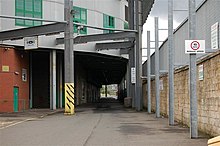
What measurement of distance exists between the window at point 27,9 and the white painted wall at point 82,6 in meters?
0.43

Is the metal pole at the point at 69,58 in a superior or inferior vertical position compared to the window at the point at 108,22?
inferior

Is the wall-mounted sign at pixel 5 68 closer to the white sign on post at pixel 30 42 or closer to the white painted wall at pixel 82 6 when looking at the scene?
the white painted wall at pixel 82 6

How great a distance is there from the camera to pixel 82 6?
4231cm

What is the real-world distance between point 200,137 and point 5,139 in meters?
6.25

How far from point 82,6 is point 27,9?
678 centimetres

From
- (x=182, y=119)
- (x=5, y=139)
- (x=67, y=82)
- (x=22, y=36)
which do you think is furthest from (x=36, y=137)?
(x=22, y=36)

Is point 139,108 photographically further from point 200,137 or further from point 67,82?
point 200,137

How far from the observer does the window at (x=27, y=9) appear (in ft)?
122

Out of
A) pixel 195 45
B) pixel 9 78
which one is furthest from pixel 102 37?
pixel 195 45

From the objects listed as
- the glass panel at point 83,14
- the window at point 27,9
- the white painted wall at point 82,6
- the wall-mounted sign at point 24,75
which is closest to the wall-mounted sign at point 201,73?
the white painted wall at point 82,6

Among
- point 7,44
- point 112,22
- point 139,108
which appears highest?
point 112,22

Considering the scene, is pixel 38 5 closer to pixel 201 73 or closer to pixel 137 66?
pixel 137 66

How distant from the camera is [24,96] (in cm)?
4016

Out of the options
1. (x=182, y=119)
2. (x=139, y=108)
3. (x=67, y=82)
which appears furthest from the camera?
(x=139, y=108)
